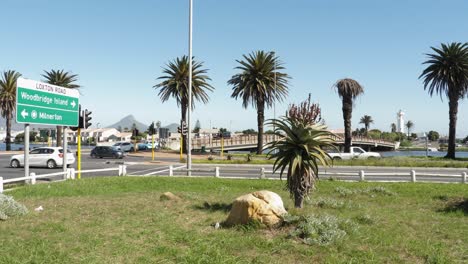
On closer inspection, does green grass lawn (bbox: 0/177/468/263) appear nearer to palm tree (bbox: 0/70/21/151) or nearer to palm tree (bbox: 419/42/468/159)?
palm tree (bbox: 419/42/468/159)

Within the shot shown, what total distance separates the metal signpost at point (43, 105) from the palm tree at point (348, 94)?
30548 millimetres

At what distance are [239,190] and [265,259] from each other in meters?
9.26

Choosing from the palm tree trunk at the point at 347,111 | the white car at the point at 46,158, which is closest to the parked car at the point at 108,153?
the white car at the point at 46,158

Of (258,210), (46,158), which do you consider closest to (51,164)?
(46,158)

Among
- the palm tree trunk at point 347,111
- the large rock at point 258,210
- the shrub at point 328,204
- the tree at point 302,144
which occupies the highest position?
the palm tree trunk at point 347,111

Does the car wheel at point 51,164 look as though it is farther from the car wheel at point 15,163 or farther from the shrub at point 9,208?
the shrub at point 9,208

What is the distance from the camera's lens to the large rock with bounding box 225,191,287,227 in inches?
336

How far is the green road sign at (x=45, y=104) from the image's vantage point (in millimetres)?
17281

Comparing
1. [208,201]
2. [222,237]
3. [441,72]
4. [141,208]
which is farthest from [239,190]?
[441,72]

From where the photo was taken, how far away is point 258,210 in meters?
8.64

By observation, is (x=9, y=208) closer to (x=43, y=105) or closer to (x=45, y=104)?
(x=43, y=105)

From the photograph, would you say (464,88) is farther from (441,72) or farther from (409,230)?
(409,230)

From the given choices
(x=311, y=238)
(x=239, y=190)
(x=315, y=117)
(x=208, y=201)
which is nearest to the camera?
(x=311, y=238)

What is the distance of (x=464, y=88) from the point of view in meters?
41.8
